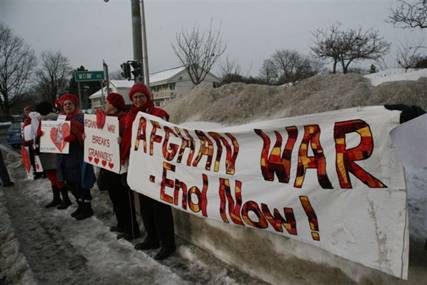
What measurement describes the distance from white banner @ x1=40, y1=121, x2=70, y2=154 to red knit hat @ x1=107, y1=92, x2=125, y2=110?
115 cm

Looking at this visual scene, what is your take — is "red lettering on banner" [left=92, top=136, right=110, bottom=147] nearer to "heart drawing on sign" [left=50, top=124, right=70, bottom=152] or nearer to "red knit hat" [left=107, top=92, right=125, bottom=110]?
"red knit hat" [left=107, top=92, right=125, bottom=110]

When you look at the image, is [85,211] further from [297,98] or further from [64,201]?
[297,98]

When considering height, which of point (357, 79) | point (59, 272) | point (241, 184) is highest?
point (357, 79)

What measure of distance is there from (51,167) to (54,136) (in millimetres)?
714

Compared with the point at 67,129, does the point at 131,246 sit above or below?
below

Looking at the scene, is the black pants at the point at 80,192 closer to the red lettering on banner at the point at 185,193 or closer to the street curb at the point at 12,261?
the street curb at the point at 12,261

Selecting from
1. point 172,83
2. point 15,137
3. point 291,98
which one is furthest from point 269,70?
point 291,98

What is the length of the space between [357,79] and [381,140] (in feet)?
9.68

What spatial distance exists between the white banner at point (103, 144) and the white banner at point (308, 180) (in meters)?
0.87

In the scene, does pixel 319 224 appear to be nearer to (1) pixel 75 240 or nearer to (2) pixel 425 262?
(2) pixel 425 262

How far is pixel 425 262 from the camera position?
2105mm

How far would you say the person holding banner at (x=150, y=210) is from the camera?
391cm

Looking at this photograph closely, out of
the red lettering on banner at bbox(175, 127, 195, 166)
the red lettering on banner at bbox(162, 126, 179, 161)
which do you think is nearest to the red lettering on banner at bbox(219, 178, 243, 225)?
the red lettering on banner at bbox(175, 127, 195, 166)

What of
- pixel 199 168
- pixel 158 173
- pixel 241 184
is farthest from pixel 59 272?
pixel 241 184
